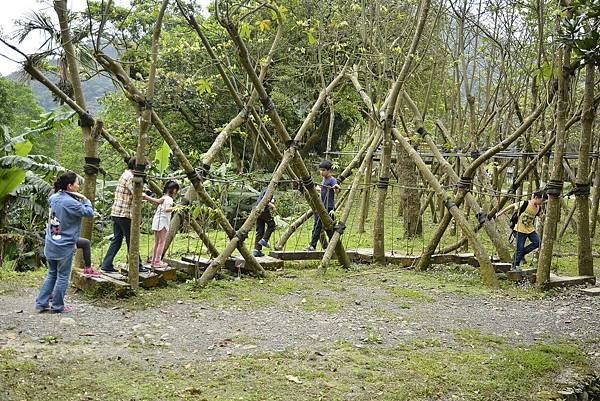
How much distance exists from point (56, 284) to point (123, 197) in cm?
156

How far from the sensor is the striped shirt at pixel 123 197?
800 centimetres

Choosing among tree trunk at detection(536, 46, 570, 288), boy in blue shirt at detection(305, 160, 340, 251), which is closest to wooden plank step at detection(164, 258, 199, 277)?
boy in blue shirt at detection(305, 160, 340, 251)

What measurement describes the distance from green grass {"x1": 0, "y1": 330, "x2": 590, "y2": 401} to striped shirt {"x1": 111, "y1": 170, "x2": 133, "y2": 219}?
273cm

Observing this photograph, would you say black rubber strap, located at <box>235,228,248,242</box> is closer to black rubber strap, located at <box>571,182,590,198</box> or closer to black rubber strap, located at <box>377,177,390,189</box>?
black rubber strap, located at <box>377,177,390,189</box>

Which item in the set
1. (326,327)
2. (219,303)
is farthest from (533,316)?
(219,303)

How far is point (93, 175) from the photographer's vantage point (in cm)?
770

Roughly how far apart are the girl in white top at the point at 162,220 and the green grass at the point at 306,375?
277 cm

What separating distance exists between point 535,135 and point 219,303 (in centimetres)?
1088

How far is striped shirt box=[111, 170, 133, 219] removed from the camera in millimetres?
8000

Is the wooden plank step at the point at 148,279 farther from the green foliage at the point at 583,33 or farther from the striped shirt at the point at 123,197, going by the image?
the green foliage at the point at 583,33

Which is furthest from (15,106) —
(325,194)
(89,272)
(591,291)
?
(591,291)

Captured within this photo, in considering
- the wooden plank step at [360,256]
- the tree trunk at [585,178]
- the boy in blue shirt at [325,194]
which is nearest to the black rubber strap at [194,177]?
the boy in blue shirt at [325,194]

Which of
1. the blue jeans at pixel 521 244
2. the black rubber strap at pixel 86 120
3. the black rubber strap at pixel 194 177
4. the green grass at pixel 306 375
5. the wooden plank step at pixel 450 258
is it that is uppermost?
the black rubber strap at pixel 86 120

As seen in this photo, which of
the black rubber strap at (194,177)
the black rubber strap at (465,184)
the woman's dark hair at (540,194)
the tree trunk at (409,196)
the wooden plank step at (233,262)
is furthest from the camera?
the tree trunk at (409,196)
